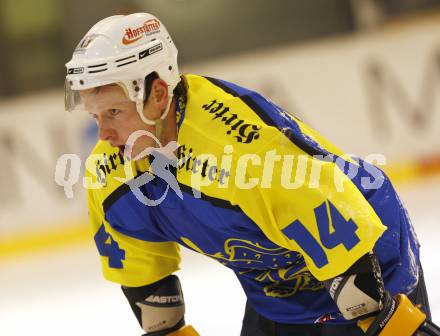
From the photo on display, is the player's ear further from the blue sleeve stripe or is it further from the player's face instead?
the blue sleeve stripe

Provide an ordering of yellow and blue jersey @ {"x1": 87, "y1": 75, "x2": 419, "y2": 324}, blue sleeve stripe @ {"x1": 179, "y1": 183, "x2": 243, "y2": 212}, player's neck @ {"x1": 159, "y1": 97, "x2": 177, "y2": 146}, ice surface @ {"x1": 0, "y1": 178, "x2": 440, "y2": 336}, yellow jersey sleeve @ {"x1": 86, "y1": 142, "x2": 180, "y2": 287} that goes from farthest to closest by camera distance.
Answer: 1. ice surface @ {"x1": 0, "y1": 178, "x2": 440, "y2": 336}
2. yellow jersey sleeve @ {"x1": 86, "y1": 142, "x2": 180, "y2": 287}
3. player's neck @ {"x1": 159, "y1": 97, "x2": 177, "y2": 146}
4. blue sleeve stripe @ {"x1": 179, "y1": 183, "x2": 243, "y2": 212}
5. yellow and blue jersey @ {"x1": 87, "y1": 75, "x2": 419, "y2": 324}

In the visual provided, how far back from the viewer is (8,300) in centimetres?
507

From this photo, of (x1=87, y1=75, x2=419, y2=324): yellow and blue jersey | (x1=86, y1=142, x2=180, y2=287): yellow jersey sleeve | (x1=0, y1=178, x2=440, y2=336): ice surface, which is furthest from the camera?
(x1=0, y1=178, x2=440, y2=336): ice surface

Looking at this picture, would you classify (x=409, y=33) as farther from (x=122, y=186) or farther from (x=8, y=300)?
(x=122, y=186)

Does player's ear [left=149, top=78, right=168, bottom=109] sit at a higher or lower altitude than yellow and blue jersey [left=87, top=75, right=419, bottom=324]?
higher

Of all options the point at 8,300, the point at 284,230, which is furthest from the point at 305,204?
the point at 8,300

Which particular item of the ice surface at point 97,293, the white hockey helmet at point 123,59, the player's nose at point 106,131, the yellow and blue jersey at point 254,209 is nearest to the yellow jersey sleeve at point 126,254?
the yellow and blue jersey at point 254,209

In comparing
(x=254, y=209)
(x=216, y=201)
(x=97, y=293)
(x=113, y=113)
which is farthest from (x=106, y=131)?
(x=97, y=293)

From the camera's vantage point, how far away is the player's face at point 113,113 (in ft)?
7.36

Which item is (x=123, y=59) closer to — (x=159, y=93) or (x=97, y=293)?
(x=159, y=93)

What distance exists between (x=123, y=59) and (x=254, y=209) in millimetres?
528

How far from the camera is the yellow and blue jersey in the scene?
205cm

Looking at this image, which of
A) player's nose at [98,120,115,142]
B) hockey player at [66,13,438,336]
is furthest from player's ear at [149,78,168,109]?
player's nose at [98,120,115,142]

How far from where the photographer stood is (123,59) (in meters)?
2.23
